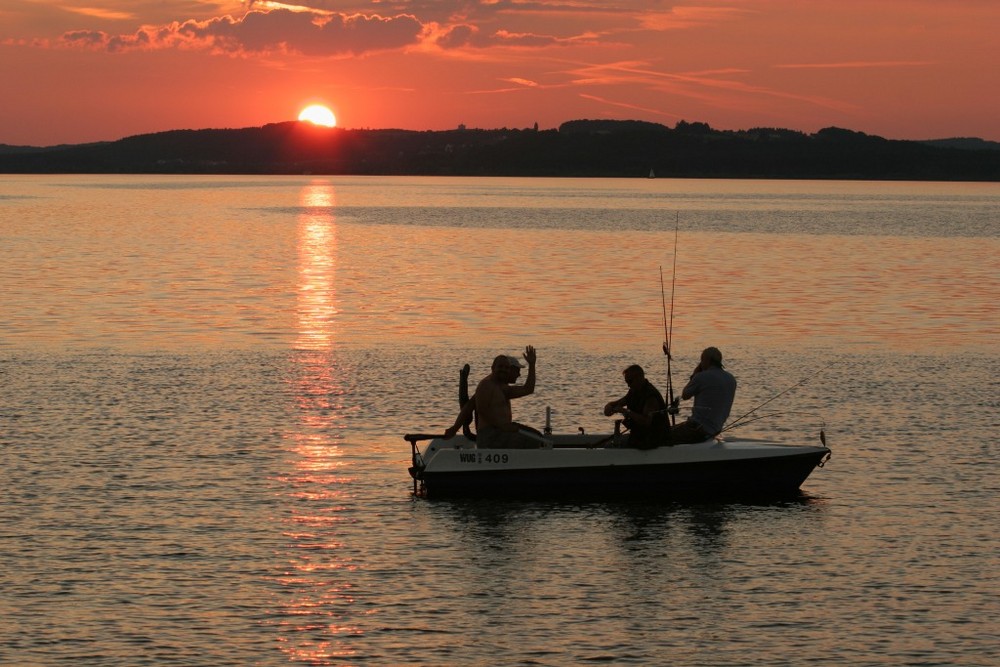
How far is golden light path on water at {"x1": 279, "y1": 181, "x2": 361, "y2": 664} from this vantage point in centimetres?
1509

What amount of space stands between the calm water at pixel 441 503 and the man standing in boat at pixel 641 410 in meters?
0.96

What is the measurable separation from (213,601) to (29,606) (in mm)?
1858

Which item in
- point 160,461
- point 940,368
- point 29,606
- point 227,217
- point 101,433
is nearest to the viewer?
point 29,606

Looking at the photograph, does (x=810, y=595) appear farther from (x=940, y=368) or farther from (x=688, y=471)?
(x=940, y=368)

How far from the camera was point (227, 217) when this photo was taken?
142875mm

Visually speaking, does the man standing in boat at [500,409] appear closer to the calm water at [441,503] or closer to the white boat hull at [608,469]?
the white boat hull at [608,469]

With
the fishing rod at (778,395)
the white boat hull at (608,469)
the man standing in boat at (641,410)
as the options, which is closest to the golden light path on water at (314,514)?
the white boat hull at (608,469)

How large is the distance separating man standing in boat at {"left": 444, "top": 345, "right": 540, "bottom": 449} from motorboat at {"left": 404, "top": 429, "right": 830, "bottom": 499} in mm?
218

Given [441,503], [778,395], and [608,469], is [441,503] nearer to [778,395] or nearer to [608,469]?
[608,469]

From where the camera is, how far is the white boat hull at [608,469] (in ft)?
69.6

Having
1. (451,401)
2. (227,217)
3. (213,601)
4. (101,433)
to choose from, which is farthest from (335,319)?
(227,217)

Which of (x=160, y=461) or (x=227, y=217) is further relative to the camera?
(x=227, y=217)

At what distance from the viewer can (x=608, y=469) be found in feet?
69.7

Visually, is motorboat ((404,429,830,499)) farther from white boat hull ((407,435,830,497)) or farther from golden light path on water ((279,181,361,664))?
golden light path on water ((279,181,361,664))
